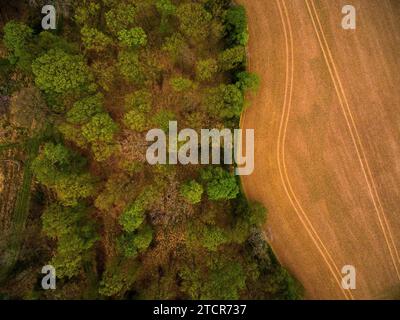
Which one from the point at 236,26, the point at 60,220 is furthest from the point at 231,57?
the point at 60,220

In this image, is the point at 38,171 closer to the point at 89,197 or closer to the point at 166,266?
the point at 89,197

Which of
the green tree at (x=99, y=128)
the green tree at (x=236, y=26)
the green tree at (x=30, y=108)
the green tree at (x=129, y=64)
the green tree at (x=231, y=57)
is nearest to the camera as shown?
the green tree at (x=99, y=128)

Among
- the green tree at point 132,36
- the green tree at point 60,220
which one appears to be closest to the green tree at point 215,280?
the green tree at point 60,220

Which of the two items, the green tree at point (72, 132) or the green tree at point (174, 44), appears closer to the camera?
the green tree at point (72, 132)

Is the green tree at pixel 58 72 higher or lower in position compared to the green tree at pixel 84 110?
higher

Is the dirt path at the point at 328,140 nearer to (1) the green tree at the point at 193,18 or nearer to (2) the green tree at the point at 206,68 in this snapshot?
(2) the green tree at the point at 206,68

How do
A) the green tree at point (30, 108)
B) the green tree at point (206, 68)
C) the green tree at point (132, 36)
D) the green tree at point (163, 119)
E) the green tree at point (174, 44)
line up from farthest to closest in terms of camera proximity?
the green tree at point (206, 68), the green tree at point (174, 44), the green tree at point (30, 108), the green tree at point (163, 119), the green tree at point (132, 36)

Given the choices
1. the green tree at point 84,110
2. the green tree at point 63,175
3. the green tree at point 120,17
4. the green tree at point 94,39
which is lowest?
the green tree at point 63,175

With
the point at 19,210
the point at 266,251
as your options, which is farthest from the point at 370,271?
the point at 19,210

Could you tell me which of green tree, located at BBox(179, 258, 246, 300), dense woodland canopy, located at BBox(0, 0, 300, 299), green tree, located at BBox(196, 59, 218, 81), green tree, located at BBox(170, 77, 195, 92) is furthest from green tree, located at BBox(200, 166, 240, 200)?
green tree, located at BBox(196, 59, 218, 81)
